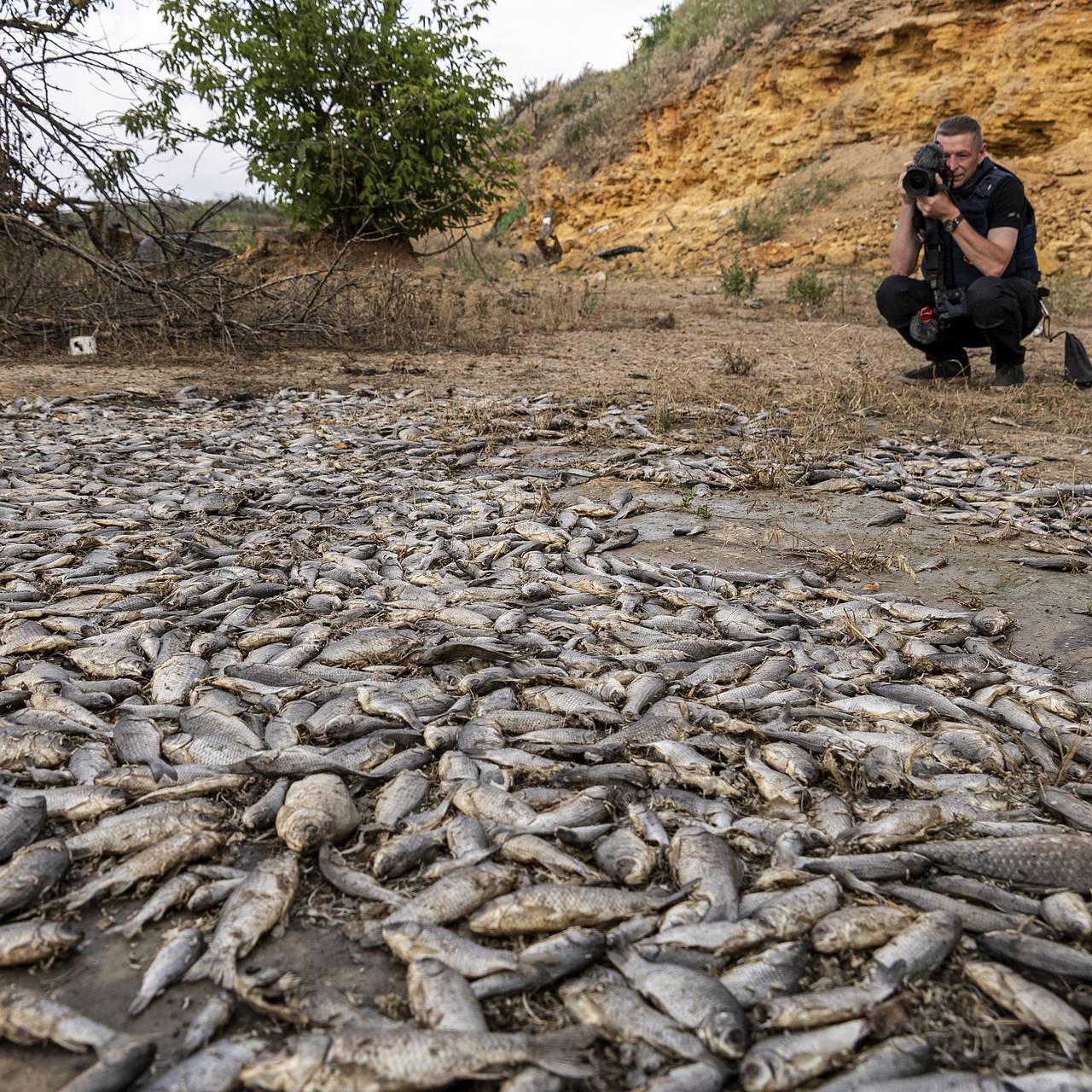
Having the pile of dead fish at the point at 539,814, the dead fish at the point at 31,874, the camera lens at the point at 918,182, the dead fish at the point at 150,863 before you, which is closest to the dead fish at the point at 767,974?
the pile of dead fish at the point at 539,814

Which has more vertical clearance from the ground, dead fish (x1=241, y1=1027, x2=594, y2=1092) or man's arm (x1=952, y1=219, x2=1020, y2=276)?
man's arm (x1=952, y1=219, x2=1020, y2=276)

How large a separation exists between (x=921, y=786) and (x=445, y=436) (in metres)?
3.98

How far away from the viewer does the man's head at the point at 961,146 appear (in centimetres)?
595

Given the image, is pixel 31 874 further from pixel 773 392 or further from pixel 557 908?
pixel 773 392

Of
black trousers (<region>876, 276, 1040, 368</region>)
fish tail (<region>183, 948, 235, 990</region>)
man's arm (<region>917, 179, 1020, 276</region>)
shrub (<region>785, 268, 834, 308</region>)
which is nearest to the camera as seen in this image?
fish tail (<region>183, 948, 235, 990</region>)

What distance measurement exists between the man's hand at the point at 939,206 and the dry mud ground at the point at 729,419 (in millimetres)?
1206

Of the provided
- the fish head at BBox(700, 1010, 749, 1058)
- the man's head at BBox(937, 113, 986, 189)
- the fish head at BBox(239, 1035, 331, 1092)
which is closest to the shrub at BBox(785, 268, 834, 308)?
the man's head at BBox(937, 113, 986, 189)

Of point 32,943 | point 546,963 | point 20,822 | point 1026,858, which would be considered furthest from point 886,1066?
point 20,822

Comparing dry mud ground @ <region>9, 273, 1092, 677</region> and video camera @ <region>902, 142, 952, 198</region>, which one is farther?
video camera @ <region>902, 142, 952, 198</region>

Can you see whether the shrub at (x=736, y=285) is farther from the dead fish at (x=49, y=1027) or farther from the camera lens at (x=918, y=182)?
the dead fish at (x=49, y=1027)

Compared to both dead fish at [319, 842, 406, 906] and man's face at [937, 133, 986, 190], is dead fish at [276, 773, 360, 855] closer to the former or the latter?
dead fish at [319, 842, 406, 906]

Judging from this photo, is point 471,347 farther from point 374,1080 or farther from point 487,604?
point 374,1080

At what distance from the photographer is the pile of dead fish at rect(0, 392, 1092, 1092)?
4.18 feet

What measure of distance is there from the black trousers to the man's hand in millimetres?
546
